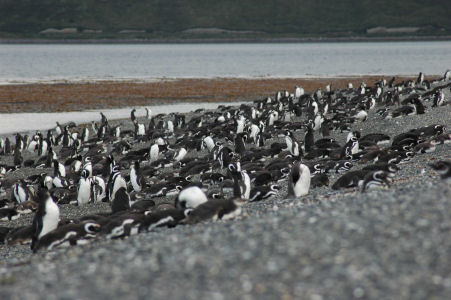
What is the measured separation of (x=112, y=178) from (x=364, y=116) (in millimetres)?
13015

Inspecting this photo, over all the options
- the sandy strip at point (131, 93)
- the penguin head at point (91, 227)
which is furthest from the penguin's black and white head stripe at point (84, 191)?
the sandy strip at point (131, 93)

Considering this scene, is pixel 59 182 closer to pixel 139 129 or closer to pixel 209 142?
pixel 209 142

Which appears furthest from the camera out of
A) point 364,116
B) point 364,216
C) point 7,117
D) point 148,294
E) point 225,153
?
point 7,117

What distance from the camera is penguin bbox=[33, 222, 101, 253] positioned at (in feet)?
28.7

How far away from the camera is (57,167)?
17.5m

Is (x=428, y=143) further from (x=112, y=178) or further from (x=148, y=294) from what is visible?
(x=148, y=294)

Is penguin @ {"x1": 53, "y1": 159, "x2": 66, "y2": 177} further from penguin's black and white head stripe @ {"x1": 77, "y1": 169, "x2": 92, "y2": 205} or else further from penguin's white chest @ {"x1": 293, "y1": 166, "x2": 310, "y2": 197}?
penguin's white chest @ {"x1": 293, "y1": 166, "x2": 310, "y2": 197}

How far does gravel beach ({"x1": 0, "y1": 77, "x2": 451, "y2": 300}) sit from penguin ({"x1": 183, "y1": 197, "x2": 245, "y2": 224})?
1.38 metres

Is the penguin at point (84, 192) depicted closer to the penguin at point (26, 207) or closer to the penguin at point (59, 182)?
the penguin at point (26, 207)

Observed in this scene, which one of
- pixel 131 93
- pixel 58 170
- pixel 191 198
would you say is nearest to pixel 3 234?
pixel 191 198

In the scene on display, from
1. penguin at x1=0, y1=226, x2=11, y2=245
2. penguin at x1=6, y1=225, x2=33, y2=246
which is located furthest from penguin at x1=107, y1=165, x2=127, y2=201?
penguin at x1=6, y1=225, x2=33, y2=246

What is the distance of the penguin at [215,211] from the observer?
8.55m

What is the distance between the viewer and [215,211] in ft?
28.1

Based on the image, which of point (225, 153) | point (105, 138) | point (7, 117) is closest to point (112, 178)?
point (225, 153)
